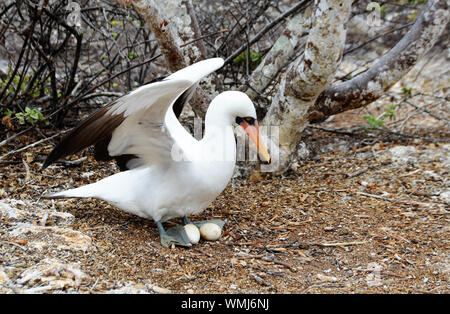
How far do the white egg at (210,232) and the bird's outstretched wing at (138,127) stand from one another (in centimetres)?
49

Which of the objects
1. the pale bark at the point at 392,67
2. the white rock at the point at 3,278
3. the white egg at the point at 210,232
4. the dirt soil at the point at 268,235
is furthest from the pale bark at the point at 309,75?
the white rock at the point at 3,278

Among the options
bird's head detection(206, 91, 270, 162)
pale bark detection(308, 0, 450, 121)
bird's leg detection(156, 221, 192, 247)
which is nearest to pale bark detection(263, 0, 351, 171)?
pale bark detection(308, 0, 450, 121)

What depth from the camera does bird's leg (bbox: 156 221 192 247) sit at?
112 inches

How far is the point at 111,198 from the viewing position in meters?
2.99

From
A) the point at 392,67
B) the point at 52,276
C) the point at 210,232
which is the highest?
the point at 392,67

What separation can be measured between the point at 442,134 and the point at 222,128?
9.04 ft

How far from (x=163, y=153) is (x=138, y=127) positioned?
0.74 feet

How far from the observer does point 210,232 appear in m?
2.93

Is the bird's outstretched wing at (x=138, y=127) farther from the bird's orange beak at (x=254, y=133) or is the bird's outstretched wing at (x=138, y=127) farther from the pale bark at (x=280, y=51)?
the pale bark at (x=280, y=51)

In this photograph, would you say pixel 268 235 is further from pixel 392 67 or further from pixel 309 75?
pixel 392 67

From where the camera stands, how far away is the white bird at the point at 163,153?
2664 millimetres

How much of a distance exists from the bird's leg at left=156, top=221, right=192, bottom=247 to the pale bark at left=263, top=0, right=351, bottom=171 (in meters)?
1.27

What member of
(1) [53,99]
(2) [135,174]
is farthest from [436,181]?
(1) [53,99]

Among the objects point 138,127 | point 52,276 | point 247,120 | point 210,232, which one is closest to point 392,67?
point 247,120
